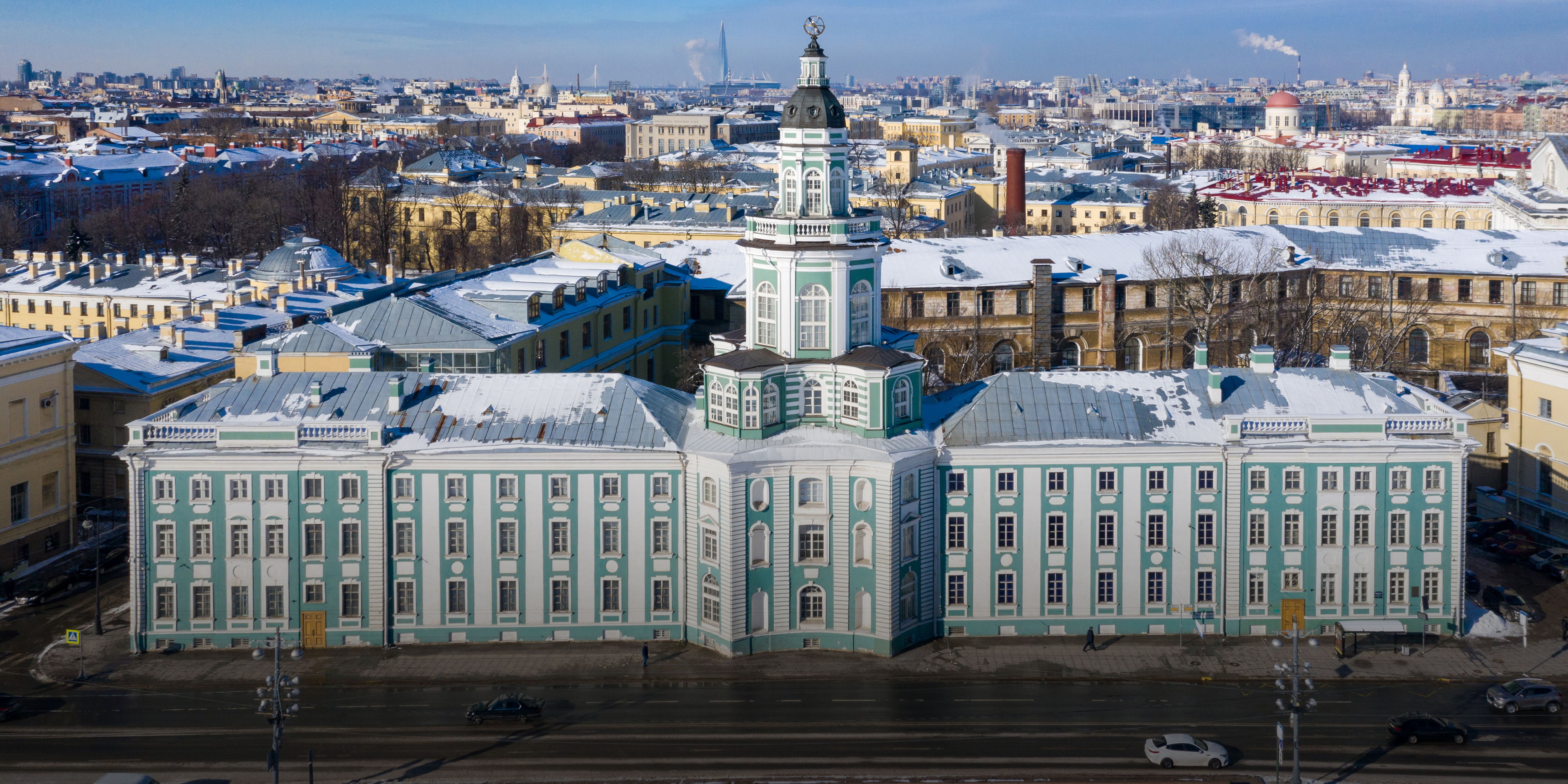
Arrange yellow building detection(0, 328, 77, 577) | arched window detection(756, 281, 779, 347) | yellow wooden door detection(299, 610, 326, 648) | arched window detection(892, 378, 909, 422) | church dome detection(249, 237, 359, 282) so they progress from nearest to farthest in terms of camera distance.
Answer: yellow wooden door detection(299, 610, 326, 648) → arched window detection(892, 378, 909, 422) → arched window detection(756, 281, 779, 347) → yellow building detection(0, 328, 77, 577) → church dome detection(249, 237, 359, 282)

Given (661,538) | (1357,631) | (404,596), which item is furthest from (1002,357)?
(404,596)

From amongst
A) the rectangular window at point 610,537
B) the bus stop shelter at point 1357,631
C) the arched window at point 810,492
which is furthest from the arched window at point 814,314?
the bus stop shelter at point 1357,631

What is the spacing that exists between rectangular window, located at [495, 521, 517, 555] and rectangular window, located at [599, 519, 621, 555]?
260 cm

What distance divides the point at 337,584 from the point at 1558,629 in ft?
128

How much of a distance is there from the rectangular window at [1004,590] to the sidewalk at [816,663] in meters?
1.22

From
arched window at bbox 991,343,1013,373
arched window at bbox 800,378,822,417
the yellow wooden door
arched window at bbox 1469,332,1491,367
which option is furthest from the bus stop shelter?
arched window at bbox 1469,332,1491,367

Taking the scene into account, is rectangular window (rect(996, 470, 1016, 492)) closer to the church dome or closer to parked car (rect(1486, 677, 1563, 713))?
parked car (rect(1486, 677, 1563, 713))

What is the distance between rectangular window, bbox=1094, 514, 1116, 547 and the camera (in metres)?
52.2

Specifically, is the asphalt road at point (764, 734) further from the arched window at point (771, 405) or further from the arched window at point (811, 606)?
the arched window at point (771, 405)

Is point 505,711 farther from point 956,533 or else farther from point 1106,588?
point 1106,588

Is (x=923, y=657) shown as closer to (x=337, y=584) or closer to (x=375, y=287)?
(x=337, y=584)

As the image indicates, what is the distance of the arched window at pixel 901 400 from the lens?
172 feet

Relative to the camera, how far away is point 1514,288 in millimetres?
91938

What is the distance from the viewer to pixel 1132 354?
9138 cm
